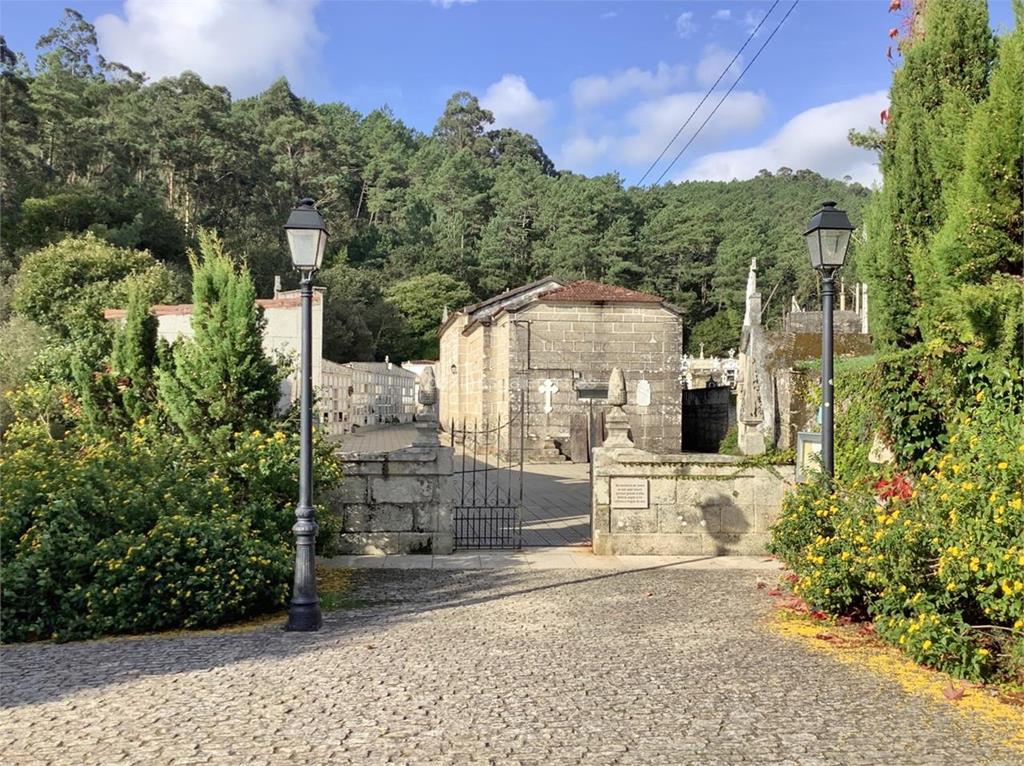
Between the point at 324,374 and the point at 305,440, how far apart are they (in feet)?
62.3

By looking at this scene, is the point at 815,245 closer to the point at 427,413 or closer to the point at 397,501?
the point at 427,413

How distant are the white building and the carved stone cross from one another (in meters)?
6.23

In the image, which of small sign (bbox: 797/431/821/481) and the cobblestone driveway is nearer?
the cobblestone driveway

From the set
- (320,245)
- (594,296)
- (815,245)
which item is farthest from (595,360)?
(320,245)

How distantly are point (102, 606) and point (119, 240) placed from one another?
38.1 metres

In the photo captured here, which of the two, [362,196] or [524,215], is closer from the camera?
[524,215]

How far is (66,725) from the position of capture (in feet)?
14.4

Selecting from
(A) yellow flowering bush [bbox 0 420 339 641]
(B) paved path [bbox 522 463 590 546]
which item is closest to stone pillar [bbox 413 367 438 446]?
(A) yellow flowering bush [bbox 0 420 339 641]

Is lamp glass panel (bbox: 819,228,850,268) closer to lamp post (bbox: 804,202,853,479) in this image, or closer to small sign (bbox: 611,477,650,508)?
lamp post (bbox: 804,202,853,479)

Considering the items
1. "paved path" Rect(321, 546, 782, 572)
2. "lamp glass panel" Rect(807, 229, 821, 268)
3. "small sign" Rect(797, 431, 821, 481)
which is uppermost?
"lamp glass panel" Rect(807, 229, 821, 268)

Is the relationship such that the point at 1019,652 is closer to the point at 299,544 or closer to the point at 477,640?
the point at 477,640

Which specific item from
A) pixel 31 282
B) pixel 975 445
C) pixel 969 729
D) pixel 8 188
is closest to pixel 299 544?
pixel 969 729

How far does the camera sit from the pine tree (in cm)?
930

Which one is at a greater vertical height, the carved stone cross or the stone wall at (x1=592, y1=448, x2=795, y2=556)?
the carved stone cross
